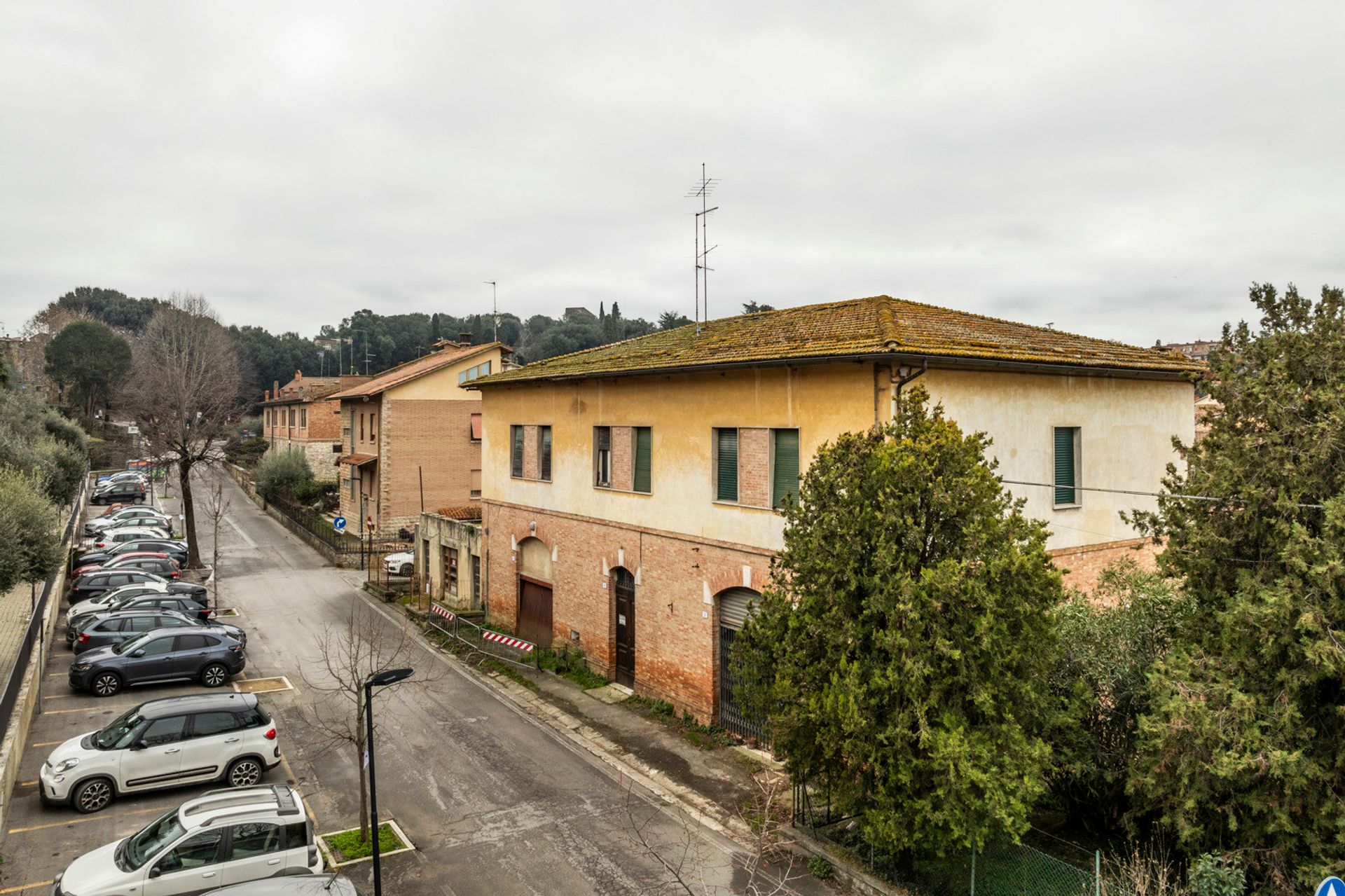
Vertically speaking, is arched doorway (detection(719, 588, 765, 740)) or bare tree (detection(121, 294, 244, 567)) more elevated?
bare tree (detection(121, 294, 244, 567))

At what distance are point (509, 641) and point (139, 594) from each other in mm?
12013

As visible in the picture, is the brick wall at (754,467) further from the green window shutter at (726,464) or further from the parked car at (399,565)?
the parked car at (399,565)

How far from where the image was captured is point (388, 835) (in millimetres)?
13039

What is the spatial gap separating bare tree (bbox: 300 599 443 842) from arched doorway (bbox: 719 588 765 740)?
6499 millimetres

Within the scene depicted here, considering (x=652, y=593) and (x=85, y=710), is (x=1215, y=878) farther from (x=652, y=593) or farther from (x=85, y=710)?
(x=85, y=710)

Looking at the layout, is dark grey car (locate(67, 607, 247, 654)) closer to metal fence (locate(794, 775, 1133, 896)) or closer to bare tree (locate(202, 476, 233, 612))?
bare tree (locate(202, 476, 233, 612))

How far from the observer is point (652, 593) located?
19172mm

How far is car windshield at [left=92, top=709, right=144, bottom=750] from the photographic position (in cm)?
1396

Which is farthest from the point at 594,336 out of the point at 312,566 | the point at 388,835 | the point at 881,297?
the point at 388,835

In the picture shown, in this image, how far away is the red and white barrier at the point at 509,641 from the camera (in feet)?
74.3

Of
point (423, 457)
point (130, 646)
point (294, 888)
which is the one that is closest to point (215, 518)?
point (423, 457)

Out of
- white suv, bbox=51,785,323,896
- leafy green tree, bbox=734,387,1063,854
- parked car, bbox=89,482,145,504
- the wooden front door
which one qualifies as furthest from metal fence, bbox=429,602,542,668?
parked car, bbox=89,482,145,504

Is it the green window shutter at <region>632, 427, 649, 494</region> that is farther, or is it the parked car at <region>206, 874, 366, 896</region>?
the green window shutter at <region>632, 427, 649, 494</region>

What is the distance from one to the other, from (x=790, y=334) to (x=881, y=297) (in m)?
2.58
